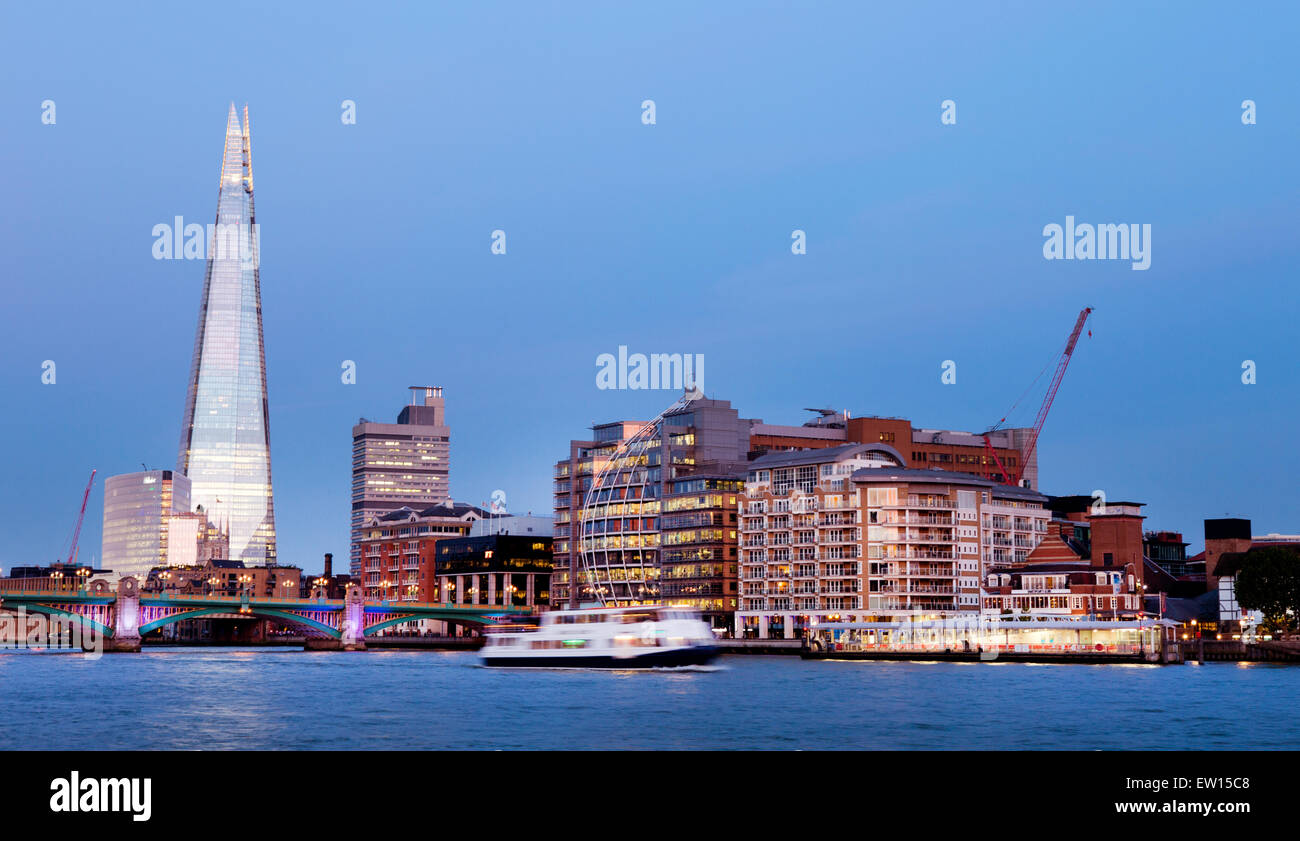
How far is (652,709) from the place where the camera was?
74.9m

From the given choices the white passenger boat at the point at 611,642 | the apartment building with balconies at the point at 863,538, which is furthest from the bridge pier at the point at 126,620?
the apartment building with balconies at the point at 863,538

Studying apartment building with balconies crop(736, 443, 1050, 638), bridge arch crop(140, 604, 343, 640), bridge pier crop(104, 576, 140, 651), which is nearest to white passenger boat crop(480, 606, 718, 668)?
apartment building with balconies crop(736, 443, 1050, 638)

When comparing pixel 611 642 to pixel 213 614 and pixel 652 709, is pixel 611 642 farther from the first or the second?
pixel 213 614

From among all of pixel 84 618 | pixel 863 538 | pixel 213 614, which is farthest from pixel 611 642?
pixel 84 618

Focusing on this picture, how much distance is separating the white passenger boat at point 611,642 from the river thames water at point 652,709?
2.74m

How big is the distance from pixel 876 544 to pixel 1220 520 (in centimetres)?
4740

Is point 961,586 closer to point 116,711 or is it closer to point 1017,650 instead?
point 1017,650

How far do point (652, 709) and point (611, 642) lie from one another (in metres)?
50.7

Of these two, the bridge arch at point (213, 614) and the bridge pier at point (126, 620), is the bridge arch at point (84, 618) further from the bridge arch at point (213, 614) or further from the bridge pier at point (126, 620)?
the bridge arch at point (213, 614)

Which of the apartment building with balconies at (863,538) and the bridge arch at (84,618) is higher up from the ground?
the apartment building with balconies at (863,538)

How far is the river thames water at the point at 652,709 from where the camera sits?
190ft

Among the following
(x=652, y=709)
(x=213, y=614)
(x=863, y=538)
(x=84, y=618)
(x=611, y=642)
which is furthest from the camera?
(x=213, y=614)

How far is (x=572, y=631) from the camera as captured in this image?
12975 cm
